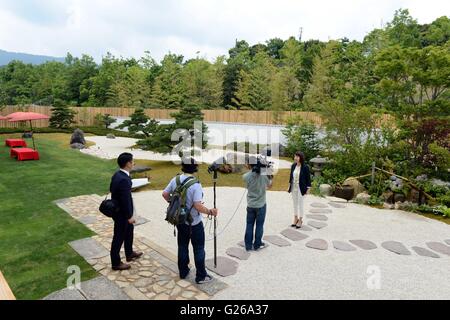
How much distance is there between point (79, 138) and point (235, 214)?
15.7 metres

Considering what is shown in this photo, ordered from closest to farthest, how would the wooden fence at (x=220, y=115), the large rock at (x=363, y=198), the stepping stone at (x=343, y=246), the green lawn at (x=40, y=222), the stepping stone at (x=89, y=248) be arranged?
the green lawn at (x=40, y=222) → the stepping stone at (x=89, y=248) → the stepping stone at (x=343, y=246) → the large rock at (x=363, y=198) → the wooden fence at (x=220, y=115)

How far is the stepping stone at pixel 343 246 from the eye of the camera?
5887mm

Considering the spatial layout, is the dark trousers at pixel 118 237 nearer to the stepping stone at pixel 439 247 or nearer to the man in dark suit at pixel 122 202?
the man in dark suit at pixel 122 202

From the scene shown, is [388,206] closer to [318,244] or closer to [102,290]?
[318,244]

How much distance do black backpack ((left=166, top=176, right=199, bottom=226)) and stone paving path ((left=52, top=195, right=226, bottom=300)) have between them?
967mm

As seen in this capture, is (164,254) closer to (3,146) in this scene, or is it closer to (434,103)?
(434,103)

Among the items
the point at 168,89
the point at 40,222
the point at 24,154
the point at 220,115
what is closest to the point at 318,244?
the point at 40,222

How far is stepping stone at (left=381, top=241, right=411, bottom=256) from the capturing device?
5.80 meters

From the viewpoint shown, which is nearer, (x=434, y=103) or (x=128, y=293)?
(x=128, y=293)

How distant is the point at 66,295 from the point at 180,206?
1.92 meters

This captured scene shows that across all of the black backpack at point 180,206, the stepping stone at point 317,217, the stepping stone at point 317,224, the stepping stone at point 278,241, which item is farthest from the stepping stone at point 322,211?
the black backpack at point 180,206

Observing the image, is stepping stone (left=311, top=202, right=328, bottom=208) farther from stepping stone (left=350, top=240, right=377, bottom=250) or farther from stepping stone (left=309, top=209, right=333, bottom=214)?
stepping stone (left=350, top=240, right=377, bottom=250)
